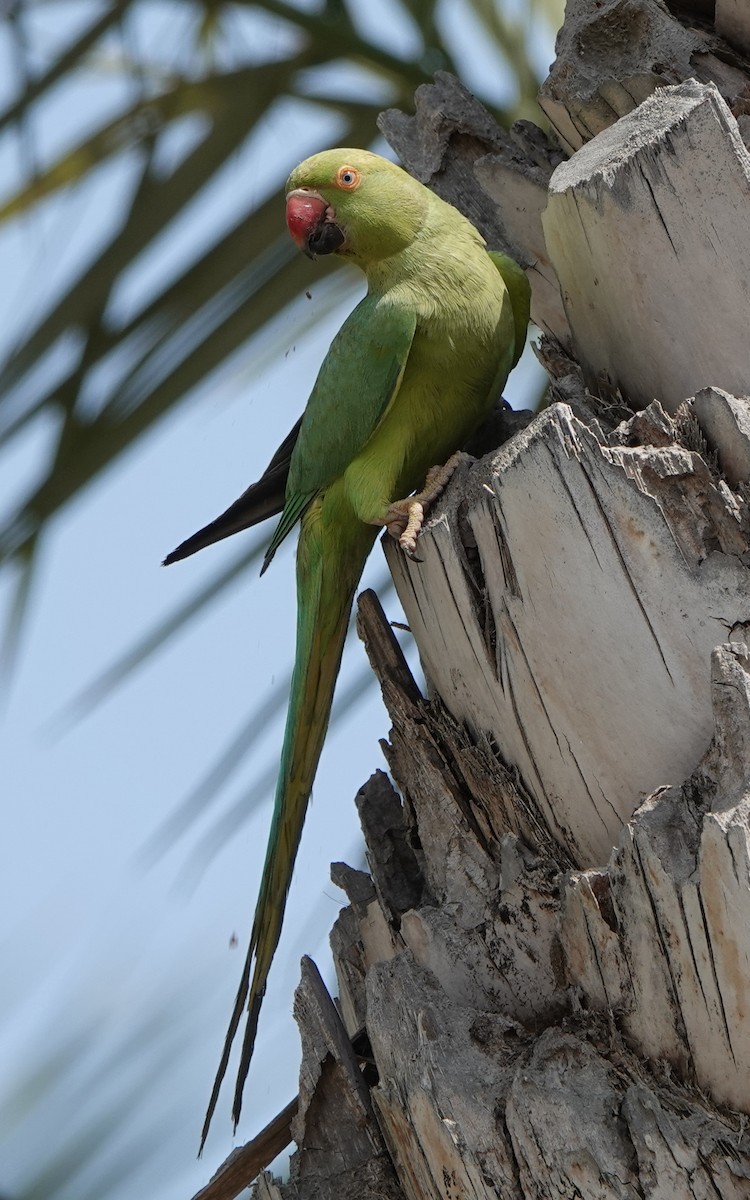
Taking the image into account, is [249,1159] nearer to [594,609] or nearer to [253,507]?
[594,609]

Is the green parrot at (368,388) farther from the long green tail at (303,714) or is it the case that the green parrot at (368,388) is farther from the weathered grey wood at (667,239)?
the weathered grey wood at (667,239)

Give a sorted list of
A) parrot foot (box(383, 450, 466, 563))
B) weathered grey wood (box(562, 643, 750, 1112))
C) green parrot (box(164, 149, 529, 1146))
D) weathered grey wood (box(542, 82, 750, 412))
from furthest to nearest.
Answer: green parrot (box(164, 149, 529, 1146)) < parrot foot (box(383, 450, 466, 563)) < weathered grey wood (box(542, 82, 750, 412)) < weathered grey wood (box(562, 643, 750, 1112))

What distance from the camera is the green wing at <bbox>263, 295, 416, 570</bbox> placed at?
8.44 ft

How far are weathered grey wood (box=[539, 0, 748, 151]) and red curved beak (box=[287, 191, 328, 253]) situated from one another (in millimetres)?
586

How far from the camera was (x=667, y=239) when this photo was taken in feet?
6.50

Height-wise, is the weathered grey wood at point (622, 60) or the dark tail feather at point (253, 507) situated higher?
the weathered grey wood at point (622, 60)

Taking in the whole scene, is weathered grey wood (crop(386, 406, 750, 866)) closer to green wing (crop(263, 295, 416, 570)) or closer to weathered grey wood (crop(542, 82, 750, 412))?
weathered grey wood (crop(542, 82, 750, 412))

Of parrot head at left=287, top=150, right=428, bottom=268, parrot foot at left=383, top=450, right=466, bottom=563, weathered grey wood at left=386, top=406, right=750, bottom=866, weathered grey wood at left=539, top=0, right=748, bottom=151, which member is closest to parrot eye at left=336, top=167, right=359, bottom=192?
parrot head at left=287, top=150, right=428, bottom=268

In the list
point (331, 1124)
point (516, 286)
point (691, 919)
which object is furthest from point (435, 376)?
point (331, 1124)

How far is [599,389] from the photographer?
2.23 m

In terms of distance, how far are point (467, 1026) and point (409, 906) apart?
0.33 meters

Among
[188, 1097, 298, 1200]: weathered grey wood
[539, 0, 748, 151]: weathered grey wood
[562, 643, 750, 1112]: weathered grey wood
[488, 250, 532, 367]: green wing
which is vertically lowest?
[188, 1097, 298, 1200]: weathered grey wood

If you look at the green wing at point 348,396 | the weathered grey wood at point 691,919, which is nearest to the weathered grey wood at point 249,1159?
the weathered grey wood at point 691,919

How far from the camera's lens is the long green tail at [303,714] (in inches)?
91.8
